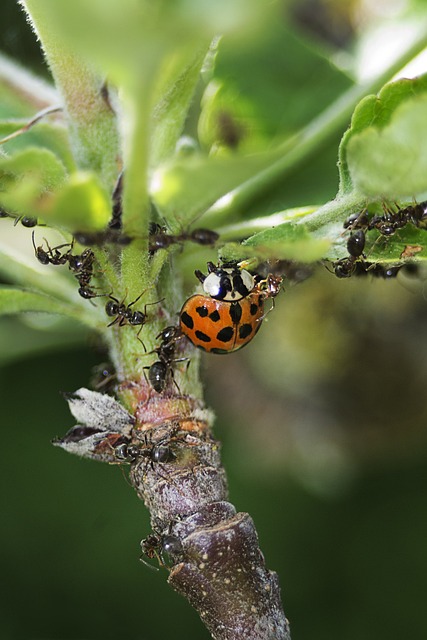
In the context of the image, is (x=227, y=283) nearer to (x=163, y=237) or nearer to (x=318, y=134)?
(x=163, y=237)

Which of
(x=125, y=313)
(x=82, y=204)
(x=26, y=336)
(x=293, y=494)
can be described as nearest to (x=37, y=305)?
(x=125, y=313)

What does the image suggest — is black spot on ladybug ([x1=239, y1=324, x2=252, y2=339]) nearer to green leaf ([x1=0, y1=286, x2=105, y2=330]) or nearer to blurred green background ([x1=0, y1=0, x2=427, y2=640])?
green leaf ([x1=0, y1=286, x2=105, y2=330])

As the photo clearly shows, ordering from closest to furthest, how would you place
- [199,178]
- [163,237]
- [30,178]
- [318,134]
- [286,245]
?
1. [199,178]
2. [286,245]
3. [30,178]
4. [163,237]
5. [318,134]

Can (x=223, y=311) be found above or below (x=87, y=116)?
below

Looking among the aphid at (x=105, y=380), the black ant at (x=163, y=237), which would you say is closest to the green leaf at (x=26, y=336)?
the aphid at (x=105, y=380)

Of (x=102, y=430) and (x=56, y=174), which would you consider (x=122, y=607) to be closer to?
(x=102, y=430)

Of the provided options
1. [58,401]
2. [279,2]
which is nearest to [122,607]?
[58,401]
